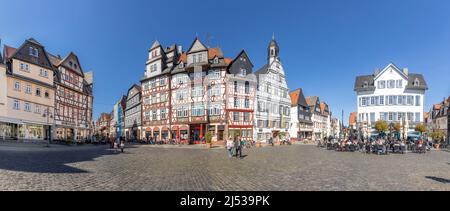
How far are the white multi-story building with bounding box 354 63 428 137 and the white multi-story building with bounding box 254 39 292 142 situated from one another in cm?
1377

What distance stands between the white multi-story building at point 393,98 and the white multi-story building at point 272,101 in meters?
13.8

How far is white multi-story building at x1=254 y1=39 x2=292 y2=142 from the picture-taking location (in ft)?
134

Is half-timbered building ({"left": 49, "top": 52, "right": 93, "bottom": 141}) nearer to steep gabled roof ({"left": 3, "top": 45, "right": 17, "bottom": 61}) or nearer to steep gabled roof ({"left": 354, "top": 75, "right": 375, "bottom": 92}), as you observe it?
steep gabled roof ({"left": 3, "top": 45, "right": 17, "bottom": 61})

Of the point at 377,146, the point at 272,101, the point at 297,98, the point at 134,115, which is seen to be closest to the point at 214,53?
the point at 272,101

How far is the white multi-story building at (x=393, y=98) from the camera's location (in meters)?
41.4

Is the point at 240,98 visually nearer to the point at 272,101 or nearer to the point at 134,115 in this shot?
the point at 272,101

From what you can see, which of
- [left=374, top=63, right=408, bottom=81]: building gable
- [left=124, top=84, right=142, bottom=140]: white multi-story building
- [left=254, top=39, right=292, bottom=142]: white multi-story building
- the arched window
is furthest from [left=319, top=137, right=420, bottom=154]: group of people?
[left=124, top=84, right=142, bottom=140]: white multi-story building

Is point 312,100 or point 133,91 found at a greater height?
point 133,91

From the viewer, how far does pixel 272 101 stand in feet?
144

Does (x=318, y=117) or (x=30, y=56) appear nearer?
(x=30, y=56)

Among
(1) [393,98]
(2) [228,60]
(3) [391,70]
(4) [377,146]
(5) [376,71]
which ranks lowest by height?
(4) [377,146]

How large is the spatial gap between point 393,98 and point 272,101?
21721 millimetres

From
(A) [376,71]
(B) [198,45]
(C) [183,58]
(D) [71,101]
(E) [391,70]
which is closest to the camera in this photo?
(B) [198,45]

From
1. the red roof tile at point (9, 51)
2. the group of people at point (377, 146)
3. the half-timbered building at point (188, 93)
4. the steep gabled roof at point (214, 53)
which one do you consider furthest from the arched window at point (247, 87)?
the red roof tile at point (9, 51)
